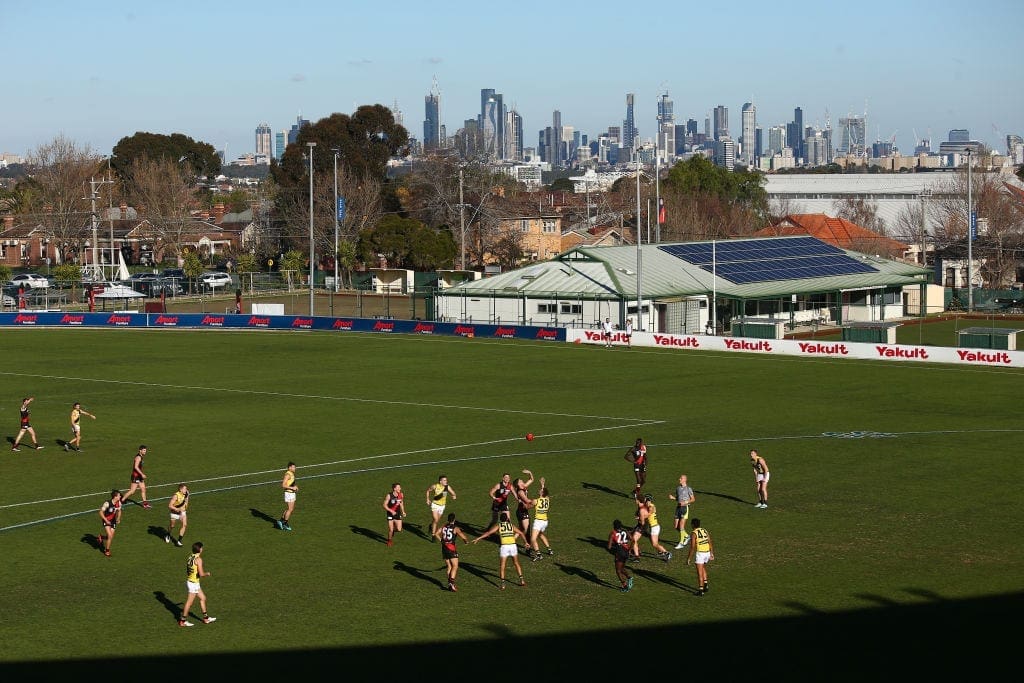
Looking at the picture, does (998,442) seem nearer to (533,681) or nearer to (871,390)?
(871,390)

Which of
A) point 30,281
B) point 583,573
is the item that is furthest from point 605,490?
point 30,281

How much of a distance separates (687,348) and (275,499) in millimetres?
40485

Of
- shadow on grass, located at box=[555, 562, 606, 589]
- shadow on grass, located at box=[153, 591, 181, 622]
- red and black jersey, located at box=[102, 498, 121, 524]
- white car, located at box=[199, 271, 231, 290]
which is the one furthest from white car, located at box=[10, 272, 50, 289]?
shadow on grass, located at box=[555, 562, 606, 589]

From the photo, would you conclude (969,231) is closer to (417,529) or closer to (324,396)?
(324,396)

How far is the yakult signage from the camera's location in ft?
205

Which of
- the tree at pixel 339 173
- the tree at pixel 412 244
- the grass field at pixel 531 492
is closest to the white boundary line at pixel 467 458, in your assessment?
the grass field at pixel 531 492

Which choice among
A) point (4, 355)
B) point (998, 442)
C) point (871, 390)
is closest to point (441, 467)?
point (998, 442)

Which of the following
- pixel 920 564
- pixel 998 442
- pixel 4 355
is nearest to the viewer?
pixel 920 564

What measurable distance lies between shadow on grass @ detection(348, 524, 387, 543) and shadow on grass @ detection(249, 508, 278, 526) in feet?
6.80

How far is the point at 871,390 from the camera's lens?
54.5m

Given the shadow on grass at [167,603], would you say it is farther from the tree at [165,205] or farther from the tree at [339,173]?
the tree at [165,205]

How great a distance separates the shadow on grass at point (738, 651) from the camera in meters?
21.6

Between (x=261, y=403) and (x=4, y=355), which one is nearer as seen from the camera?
(x=261, y=403)

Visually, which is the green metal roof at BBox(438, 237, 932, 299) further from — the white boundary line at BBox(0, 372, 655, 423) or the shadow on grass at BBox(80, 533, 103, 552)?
the shadow on grass at BBox(80, 533, 103, 552)
